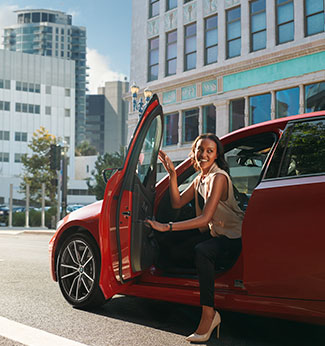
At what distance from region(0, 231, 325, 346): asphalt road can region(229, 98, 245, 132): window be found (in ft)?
62.6

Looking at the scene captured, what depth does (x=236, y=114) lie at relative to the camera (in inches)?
938

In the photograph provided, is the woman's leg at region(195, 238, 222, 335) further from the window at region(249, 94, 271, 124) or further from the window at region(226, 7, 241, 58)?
the window at region(226, 7, 241, 58)

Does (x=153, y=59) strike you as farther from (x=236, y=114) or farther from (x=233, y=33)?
(x=236, y=114)

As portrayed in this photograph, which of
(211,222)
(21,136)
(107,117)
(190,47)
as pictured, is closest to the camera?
(211,222)

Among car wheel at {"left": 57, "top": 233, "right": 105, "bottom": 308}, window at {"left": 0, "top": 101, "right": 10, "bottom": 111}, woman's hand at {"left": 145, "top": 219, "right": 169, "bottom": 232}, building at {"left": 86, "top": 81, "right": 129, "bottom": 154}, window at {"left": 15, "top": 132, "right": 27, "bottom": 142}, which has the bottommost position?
car wheel at {"left": 57, "top": 233, "right": 105, "bottom": 308}

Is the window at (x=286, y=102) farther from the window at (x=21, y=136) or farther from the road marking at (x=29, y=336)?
the window at (x=21, y=136)

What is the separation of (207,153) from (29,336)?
1928mm

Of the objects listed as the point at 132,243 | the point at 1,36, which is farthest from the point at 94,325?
the point at 1,36

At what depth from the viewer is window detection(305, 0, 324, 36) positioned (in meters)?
20.5

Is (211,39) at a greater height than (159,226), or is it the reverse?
(211,39)

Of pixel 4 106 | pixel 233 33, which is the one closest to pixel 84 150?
pixel 4 106

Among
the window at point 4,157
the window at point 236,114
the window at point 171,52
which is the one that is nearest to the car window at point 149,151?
the window at point 236,114

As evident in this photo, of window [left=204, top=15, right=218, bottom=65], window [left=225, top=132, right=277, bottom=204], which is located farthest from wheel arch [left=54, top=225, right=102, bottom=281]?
window [left=204, top=15, right=218, bottom=65]

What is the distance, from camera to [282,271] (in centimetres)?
328
